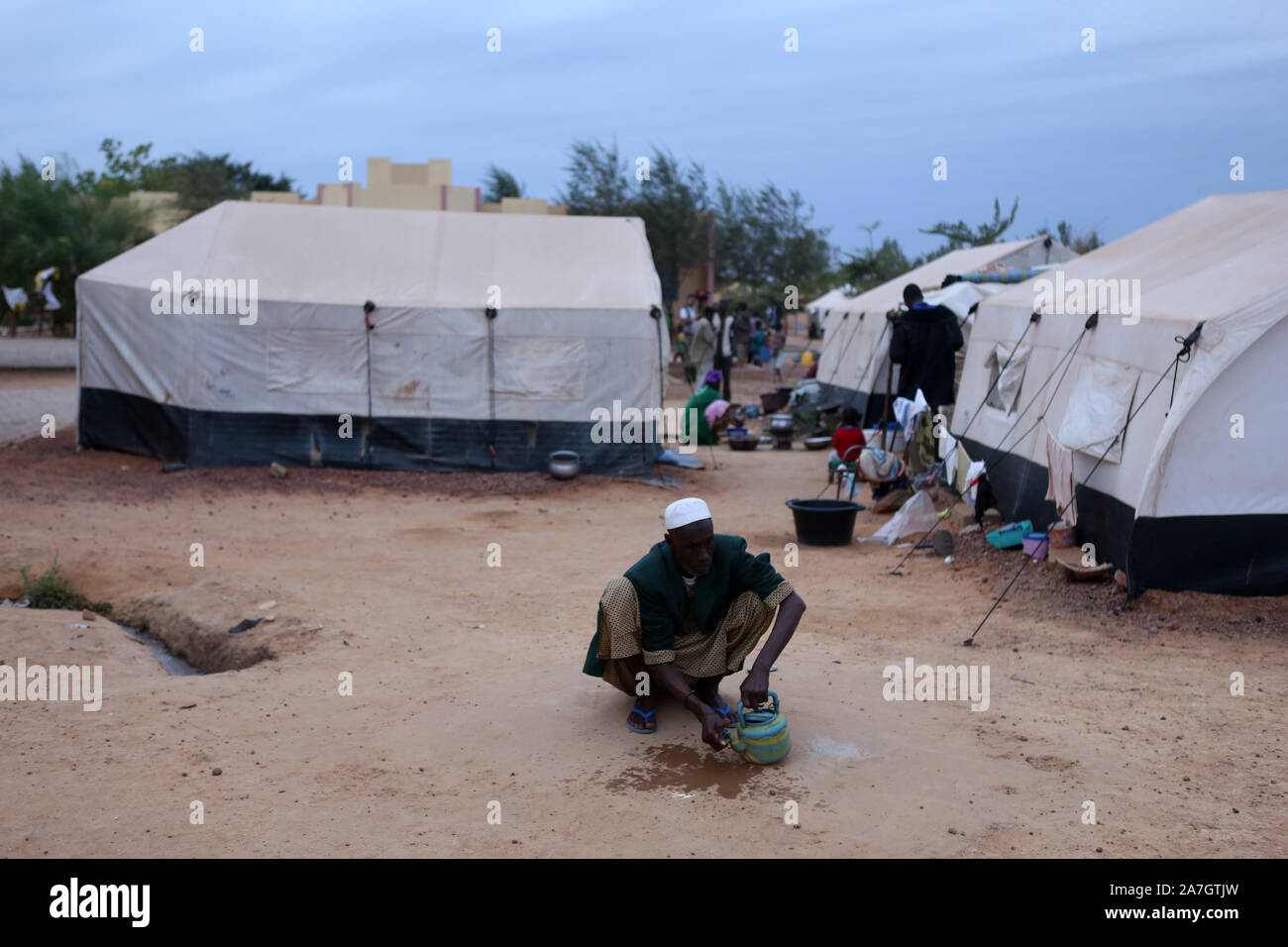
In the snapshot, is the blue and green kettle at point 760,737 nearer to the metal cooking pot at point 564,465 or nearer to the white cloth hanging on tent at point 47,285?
the metal cooking pot at point 564,465

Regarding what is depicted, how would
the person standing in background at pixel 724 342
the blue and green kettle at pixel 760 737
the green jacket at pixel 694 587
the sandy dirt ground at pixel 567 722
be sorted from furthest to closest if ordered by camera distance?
1. the person standing in background at pixel 724 342
2. the green jacket at pixel 694 587
3. the blue and green kettle at pixel 760 737
4. the sandy dirt ground at pixel 567 722

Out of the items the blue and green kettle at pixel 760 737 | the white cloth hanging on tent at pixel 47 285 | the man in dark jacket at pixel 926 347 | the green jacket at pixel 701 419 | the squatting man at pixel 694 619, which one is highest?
the white cloth hanging on tent at pixel 47 285

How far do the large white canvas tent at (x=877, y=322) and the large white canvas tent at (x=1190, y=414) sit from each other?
18.9 feet

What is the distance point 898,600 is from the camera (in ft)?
26.2

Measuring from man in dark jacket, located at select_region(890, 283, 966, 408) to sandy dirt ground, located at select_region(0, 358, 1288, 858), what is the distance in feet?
10.4

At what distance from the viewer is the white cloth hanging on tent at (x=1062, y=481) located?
327 inches

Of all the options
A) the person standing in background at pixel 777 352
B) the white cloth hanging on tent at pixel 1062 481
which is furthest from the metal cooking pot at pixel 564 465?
the person standing in background at pixel 777 352

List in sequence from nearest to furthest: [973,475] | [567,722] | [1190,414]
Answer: [567,722]
[1190,414]
[973,475]

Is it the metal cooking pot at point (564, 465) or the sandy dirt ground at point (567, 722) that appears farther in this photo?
the metal cooking pot at point (564, 465)

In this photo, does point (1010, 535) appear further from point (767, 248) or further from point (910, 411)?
point (767, 248)

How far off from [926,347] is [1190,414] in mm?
5235

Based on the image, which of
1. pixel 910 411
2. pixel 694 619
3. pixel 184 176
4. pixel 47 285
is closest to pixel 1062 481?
pixel 910 411

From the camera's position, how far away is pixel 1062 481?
27.9ft

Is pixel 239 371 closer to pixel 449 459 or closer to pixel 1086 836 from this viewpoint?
pixel 449 459
